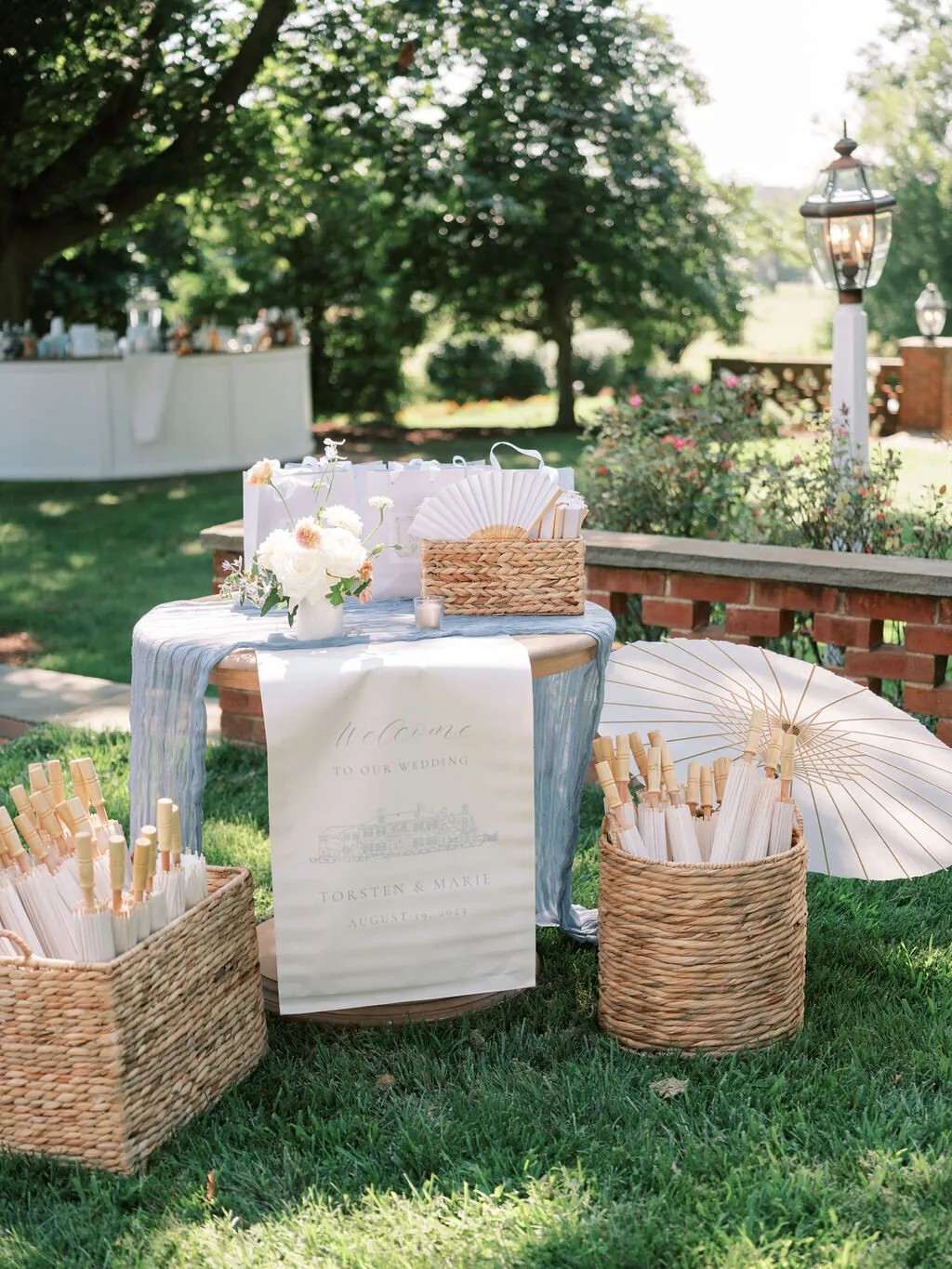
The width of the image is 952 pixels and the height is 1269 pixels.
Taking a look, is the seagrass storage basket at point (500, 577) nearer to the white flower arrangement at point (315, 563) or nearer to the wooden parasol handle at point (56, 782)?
the white flower arrangement at point (315, 563)

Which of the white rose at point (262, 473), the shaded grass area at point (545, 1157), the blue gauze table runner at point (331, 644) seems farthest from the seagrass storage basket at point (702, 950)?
the white rose at point (262, 473)

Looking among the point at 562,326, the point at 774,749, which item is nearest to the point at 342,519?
the point at 774,749


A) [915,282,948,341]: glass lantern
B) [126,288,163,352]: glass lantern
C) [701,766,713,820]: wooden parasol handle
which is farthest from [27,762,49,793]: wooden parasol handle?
[915,282,948,341]: glass lantern

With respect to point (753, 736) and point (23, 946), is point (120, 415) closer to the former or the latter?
point (753, 736)

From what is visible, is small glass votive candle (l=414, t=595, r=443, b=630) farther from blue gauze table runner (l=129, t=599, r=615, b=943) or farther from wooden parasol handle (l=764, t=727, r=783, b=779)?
wooden parasol handle (l=764, t=727, r=783, b=779)

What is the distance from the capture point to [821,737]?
9.76 ft

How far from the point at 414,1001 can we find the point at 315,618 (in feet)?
2.67

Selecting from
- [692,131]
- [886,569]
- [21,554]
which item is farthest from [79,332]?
[886,569]

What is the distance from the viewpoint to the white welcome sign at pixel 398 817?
265 centimetres

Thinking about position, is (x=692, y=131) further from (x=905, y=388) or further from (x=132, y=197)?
(x=132, y=197)

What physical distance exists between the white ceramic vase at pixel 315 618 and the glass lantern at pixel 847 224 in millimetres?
3365

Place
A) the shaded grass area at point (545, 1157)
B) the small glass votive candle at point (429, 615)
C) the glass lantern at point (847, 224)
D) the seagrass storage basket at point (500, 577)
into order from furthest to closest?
the glass lantern at point (847, 224) < the seagrass storage basket at point (500, 577) < the small glass votive candle at point (429, 615) < the shaded grass area at point (545, 1157)

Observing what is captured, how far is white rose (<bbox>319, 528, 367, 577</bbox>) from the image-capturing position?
2.73m

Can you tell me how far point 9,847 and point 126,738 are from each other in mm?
2230
